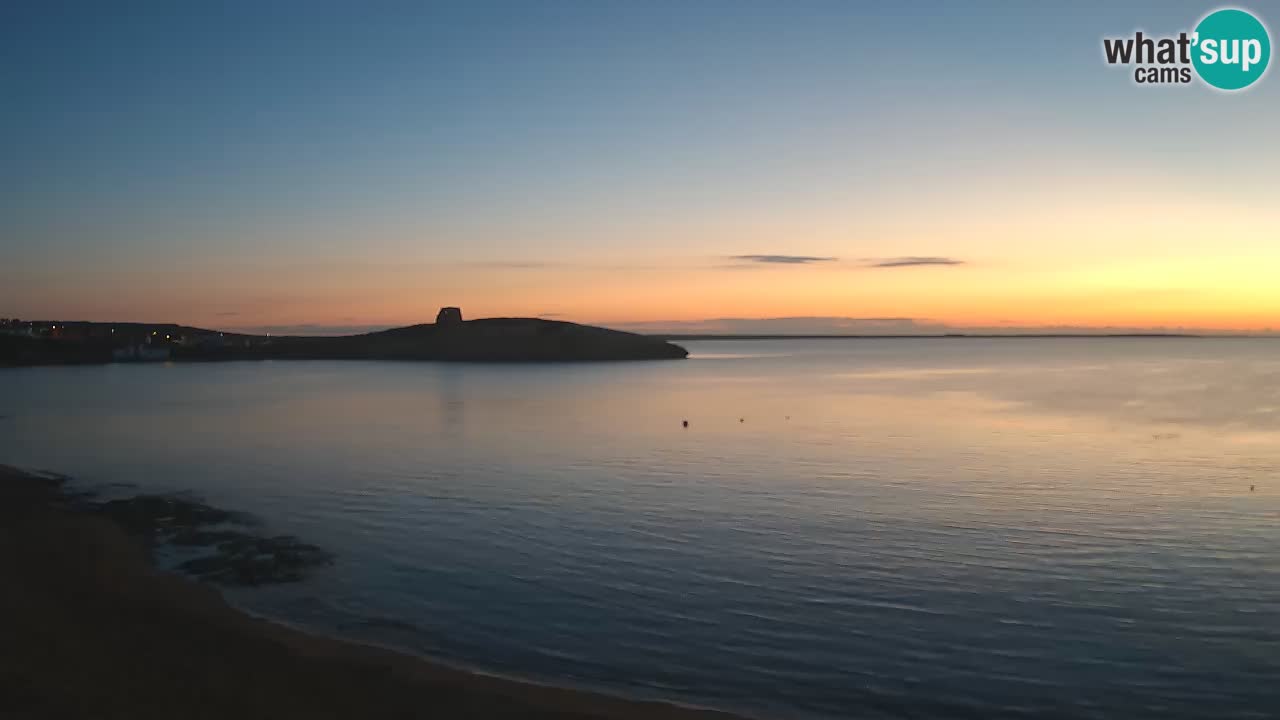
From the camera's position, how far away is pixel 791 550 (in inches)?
810

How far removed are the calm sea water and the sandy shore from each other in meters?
1.04

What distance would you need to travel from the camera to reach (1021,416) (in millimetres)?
56875

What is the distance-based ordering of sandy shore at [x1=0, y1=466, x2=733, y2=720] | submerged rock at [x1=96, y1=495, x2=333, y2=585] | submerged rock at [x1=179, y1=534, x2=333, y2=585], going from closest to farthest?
sandy shore at [x1=0, y1=466, x2=733, y2=720], submerged rock at [x1=179, y1=534, x2=333, y2=585], submerged rock at [x1=96, y1=495, x2=333, y2=585]

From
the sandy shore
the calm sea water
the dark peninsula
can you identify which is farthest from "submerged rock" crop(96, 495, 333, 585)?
the dark peninsula

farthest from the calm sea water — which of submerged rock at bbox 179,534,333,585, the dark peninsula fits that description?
the dark peninsula

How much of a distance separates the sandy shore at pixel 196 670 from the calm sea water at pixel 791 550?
1.04 meters

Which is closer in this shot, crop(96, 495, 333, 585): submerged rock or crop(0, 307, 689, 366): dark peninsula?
crop(96, 495, 333, 585): submerged rock

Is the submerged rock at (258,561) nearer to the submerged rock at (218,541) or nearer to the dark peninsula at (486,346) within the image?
the submerged rock at (218,541)

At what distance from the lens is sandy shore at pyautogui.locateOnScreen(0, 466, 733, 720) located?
10.8 metres

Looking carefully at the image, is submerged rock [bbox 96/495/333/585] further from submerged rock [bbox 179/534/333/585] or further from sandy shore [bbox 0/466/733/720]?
sandy shore [bbox 0/466/733/720]

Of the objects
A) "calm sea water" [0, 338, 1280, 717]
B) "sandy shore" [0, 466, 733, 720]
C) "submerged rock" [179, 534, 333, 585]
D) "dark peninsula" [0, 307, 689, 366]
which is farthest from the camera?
"dark peninsula" [0, 307, 689, 366]

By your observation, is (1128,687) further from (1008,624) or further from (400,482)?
(400,482)

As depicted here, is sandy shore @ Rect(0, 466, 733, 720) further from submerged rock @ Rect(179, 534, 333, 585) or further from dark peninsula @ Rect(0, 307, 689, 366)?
dark peninsula @ Rect(0, 307, 689, 366)

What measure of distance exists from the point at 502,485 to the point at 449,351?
168m
